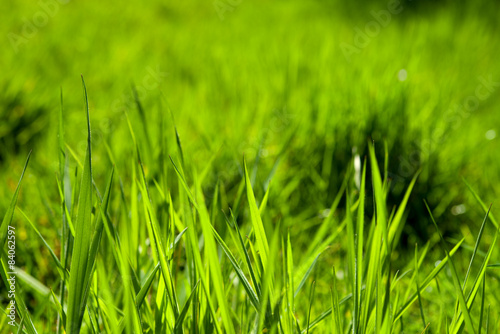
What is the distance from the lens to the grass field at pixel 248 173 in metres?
0.45

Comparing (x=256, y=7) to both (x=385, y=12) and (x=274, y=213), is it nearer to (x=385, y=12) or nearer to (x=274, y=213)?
(x=385, y=12)

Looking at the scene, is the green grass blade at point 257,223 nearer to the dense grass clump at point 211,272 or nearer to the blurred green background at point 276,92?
the dense grass clump at point 211,272

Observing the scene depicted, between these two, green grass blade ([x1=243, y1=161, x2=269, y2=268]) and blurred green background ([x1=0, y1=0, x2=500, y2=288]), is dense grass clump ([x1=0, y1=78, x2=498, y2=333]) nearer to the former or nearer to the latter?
green grass blade ([x1=243, y1=161, x2=269, y2=268])

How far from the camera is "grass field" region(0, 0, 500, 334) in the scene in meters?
0.45

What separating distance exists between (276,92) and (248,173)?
742 mm

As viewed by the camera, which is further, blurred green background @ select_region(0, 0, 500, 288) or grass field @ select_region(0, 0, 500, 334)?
blurred green background @ select_region(0, 0, 500, 288)

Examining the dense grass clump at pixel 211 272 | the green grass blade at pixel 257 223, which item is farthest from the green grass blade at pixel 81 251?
the green grass blade at pixel 257 223

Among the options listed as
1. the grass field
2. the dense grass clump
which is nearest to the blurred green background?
the grass field

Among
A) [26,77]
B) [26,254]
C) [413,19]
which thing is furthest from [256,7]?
[26,254]

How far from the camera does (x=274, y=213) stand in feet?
3.11

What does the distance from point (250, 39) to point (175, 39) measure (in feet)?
1.28

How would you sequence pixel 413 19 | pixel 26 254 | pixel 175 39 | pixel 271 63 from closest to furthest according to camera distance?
pixel 26 254
pixel 271 63
pixel 175 39
pixel 413 19

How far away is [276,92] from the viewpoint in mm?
1401

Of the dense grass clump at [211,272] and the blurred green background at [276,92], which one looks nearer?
the dense grass clump at [211,272]
